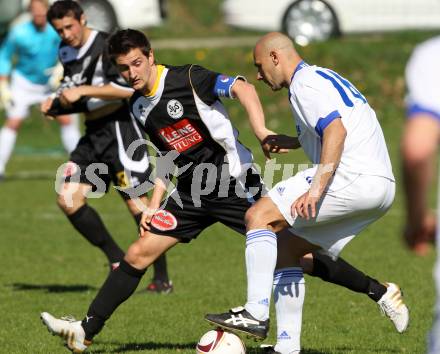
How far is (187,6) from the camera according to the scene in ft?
109

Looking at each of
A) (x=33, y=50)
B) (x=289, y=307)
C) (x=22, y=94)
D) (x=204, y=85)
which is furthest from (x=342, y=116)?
(x=22, y=94)

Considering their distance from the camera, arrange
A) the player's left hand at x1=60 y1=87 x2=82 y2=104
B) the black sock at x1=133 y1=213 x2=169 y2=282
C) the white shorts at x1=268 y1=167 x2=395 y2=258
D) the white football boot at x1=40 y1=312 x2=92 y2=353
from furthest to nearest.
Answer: the black sock at x1=133 y1=213 x2=169 y2=282 < the player's left hand at x1=60 y1=87 x2=82 y2=104 < the white football boot at x1=40 y1=312 x2=92 y2=353 < the white shorts at x1=268 y1=167 x2=395 y2=258

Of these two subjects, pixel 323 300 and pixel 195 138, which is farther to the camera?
pixel 323 300

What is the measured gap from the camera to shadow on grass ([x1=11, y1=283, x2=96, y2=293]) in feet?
28.5

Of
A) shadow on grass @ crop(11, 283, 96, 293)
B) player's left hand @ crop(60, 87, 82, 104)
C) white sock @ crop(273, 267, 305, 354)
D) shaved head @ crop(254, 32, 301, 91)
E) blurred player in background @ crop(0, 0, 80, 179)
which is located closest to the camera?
shaved head @ crop(254, 32, 301, 91)

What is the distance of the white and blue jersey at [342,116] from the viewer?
548 cm

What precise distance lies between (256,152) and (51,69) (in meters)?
4.04

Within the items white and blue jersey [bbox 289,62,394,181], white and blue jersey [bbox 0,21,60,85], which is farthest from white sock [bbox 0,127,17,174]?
white and blue jersey [bbox 289,62,394,181]

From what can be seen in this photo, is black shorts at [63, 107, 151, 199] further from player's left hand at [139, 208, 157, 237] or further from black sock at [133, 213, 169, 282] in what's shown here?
player's left hand at [139, 208, 157, 237]

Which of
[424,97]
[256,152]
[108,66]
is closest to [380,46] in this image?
[256,152]

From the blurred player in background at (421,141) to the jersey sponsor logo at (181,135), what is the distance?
2.70 m

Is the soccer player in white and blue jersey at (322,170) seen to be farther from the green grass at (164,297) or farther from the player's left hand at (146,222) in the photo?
the green grass at (164,297)

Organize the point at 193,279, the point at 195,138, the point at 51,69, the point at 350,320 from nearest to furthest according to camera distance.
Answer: the point at 195,138
the point at 350,320
the point at 193,279
the point at 51,69

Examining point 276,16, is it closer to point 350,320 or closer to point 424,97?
point 350,320
